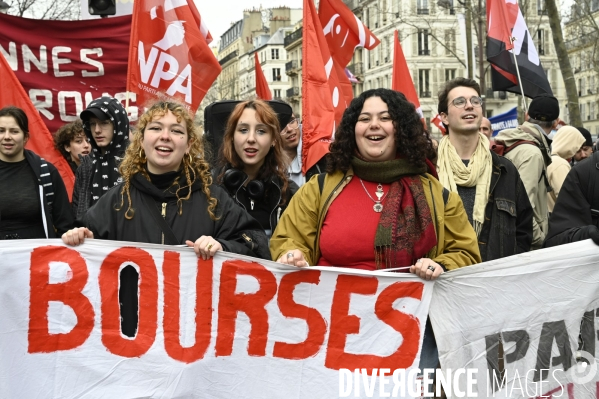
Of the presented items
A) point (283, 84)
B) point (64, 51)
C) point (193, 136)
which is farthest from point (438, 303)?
point (283, 84)

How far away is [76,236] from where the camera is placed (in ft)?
13.3

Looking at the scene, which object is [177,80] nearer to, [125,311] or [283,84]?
[125,311]

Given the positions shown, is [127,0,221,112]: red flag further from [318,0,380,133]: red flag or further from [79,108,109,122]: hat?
[318,0,380,133]: red flag

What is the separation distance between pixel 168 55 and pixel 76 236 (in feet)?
10.9

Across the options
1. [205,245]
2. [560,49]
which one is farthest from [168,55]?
[560,49]

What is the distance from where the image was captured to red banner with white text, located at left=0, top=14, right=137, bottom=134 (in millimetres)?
7582

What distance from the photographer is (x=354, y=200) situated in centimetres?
407

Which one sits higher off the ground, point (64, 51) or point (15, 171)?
point (64, 51)

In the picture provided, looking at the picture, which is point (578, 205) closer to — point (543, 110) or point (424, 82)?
Result: point (543, 110)

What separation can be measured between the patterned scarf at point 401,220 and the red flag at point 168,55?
2.98 meters

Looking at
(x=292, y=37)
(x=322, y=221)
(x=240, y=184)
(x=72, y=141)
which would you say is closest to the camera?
(x=322, y=221)

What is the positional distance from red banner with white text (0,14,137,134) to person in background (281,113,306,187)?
1.84 m

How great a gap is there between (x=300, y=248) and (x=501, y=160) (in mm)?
1645

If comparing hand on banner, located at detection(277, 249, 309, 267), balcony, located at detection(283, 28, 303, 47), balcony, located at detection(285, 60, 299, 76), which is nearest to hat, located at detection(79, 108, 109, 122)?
hand on banner, located at detection(277, 249, 309, 267)
